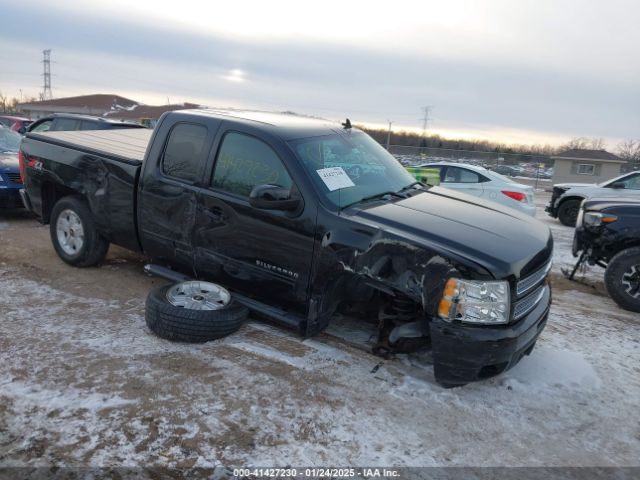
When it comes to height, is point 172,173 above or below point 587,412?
above

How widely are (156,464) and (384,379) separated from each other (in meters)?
1.70

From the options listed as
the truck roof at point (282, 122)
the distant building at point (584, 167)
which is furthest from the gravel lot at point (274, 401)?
the distant building at point (584, 167)

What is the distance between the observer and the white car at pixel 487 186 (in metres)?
10.2

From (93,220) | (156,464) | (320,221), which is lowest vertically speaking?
(156,464)

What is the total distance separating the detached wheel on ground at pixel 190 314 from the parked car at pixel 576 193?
10390 mm

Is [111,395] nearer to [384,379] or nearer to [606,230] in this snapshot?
→ [384,379]

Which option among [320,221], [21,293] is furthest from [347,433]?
[21,293]

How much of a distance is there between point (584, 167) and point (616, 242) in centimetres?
3225

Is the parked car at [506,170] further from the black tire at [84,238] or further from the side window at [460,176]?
the black tire at [84,238]

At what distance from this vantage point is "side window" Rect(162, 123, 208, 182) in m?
4.45

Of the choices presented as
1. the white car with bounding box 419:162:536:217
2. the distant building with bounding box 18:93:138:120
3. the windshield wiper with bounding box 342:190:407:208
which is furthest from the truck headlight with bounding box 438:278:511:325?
the distant building with bounding box 18:93:138:120

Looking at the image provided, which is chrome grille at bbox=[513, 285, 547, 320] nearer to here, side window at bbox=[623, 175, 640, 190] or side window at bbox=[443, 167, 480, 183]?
side window at bbox=[443, 167, 480, 183]

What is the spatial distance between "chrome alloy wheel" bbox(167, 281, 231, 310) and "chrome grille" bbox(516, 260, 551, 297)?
91.0 inches

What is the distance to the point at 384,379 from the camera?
3.66 meters
